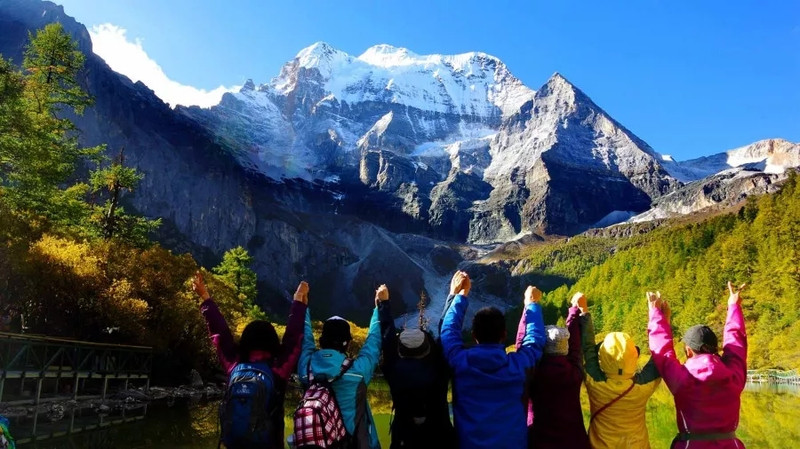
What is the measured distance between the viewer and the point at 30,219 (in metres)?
23.9

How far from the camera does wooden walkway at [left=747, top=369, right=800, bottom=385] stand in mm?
34781

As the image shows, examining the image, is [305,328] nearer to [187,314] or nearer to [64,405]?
[64,405]

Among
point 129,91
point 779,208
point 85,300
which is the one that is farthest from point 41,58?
point 129,91

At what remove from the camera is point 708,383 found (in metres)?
4.10

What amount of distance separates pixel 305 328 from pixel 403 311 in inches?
6492

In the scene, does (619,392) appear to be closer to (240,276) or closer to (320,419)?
(320,419)

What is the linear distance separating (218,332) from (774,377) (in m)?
43.2

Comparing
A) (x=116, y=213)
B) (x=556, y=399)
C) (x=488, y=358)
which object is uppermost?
(x=116, y=213)

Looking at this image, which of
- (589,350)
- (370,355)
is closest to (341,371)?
(370,355)

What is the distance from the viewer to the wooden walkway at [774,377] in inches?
1369

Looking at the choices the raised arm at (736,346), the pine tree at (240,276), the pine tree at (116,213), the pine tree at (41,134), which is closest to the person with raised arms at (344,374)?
the raised arm at (736,346)

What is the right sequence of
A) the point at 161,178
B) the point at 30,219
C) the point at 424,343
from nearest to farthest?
1. the point at 424,343
2. the point at 30,219
3. the point at 161,178

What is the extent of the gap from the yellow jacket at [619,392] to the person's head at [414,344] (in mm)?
1385

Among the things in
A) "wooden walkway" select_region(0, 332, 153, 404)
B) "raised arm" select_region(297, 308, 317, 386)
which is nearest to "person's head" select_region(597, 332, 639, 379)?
"raised arm" select_region(297, 308, 317, 386)
